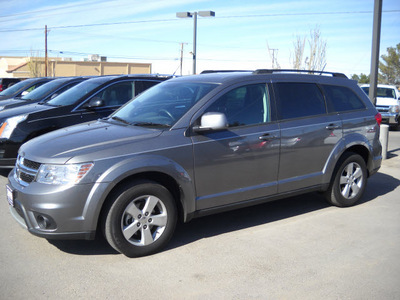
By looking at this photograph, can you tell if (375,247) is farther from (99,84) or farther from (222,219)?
(99,84)

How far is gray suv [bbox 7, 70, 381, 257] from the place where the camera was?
4133 millimetres

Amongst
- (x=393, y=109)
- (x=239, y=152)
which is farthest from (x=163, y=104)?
(x=393, y=109)

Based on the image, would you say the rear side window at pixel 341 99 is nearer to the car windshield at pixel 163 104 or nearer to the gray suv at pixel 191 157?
the gray suv at pixel 191 157

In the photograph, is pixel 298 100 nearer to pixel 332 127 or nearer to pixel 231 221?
pixel 332 127

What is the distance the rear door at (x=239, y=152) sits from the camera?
4727 millimetres

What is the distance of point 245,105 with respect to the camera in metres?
5.17

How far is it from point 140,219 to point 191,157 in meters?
0.80

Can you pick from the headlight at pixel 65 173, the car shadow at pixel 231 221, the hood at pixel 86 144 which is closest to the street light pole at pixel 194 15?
the car shadow at pixel 231 221

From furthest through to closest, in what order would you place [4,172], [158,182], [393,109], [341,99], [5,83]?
Answer: [5,83] < [393,109] < [4,172] < [341,99] < [158,182]

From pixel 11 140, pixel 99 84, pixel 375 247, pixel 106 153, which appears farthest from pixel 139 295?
pixel 99 84

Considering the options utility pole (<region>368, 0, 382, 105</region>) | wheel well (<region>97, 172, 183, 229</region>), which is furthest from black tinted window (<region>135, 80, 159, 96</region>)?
utility pole (<region>368, 0, 382, 105</region>)

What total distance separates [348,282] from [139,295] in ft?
5.85

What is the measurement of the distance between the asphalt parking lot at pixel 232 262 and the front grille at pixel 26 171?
73 centimetres

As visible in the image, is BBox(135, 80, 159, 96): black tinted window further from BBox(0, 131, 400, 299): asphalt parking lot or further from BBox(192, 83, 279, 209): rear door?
BBox(192, 83, 279, 209): rear door
